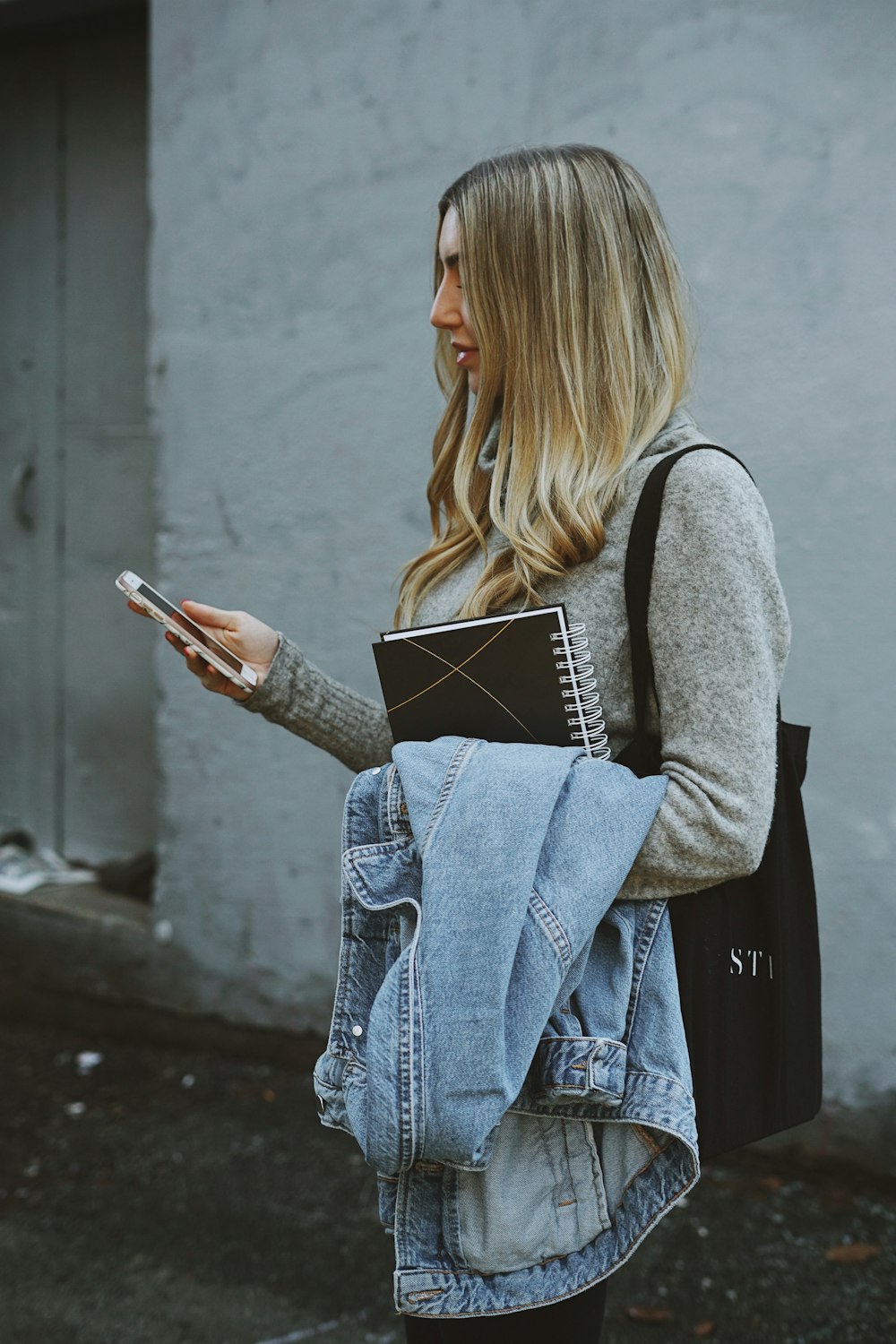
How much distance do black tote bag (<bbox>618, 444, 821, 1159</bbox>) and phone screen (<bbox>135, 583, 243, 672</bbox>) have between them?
63 cm

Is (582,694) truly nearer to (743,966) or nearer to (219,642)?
(743,966)

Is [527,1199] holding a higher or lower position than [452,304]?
lower

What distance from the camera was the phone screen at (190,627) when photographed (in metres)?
1.69

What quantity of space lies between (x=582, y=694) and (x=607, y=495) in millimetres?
245

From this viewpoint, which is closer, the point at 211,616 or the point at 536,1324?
the point at 536,1324

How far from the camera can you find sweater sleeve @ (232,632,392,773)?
6.28ft

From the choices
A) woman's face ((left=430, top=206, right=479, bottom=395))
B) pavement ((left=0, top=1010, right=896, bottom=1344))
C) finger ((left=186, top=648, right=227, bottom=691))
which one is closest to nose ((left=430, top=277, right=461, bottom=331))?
woman's face ((left=430, top=206, right=479, bottom=395))

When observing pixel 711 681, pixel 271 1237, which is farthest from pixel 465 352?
pixel 271 1237

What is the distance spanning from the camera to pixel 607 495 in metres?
1.50

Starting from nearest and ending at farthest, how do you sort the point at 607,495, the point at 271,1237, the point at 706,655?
the point at 706,655 < the point at 607,495 < the point at 271,1237

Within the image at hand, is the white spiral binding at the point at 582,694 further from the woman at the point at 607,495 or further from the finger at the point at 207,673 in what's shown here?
the finger at the point at 207,673

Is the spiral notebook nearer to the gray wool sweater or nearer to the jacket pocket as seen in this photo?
the gray wool sweater

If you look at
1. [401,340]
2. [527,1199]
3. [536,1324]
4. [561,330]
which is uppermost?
[401,340]

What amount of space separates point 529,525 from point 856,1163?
2345 millimetres
